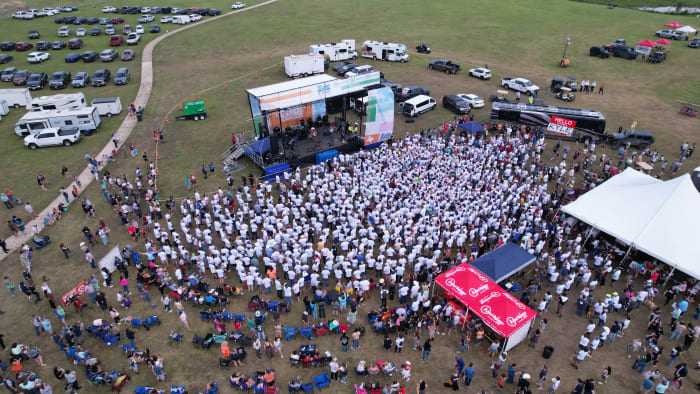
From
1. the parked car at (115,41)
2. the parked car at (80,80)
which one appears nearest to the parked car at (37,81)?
the parked car at (80,80)

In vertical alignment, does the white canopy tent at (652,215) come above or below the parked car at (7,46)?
below

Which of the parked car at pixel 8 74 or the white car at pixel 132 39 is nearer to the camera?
the parked car at pixel 8 74

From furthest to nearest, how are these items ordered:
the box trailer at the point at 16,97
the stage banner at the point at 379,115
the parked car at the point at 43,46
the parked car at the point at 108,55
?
1. the parked car at the point at 43,46
2. the parked car at the point at 108,55
3. the box trailer at the point at 16,97
4. the stage banner at the point at 379,115

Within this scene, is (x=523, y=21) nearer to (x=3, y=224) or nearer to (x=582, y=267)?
(x=582, y=267)

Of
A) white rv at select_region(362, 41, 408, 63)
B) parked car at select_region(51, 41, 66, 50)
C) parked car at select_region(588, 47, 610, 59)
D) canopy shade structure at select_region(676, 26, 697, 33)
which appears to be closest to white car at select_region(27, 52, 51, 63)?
parked car at select_region(51, 41, 66, 50)

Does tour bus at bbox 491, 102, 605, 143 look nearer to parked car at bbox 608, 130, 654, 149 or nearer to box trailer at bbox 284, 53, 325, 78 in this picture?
parked car at bbox 608, 130, 654, 149

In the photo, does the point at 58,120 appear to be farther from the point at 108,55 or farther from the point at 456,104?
the point at 456,104

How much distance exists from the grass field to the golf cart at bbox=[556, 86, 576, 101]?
3.16ft

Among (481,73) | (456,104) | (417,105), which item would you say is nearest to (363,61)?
(481,73)

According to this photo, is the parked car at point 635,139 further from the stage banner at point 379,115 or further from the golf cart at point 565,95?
the stage banner at point 379,115

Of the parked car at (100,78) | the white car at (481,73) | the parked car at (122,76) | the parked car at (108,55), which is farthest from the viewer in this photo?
the parked car at (108,55)

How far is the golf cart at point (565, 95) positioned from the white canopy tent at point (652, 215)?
70.3 ft

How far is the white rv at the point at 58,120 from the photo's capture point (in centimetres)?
3597

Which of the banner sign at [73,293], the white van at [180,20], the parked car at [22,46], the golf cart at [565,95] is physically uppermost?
the white van at [180,20]
